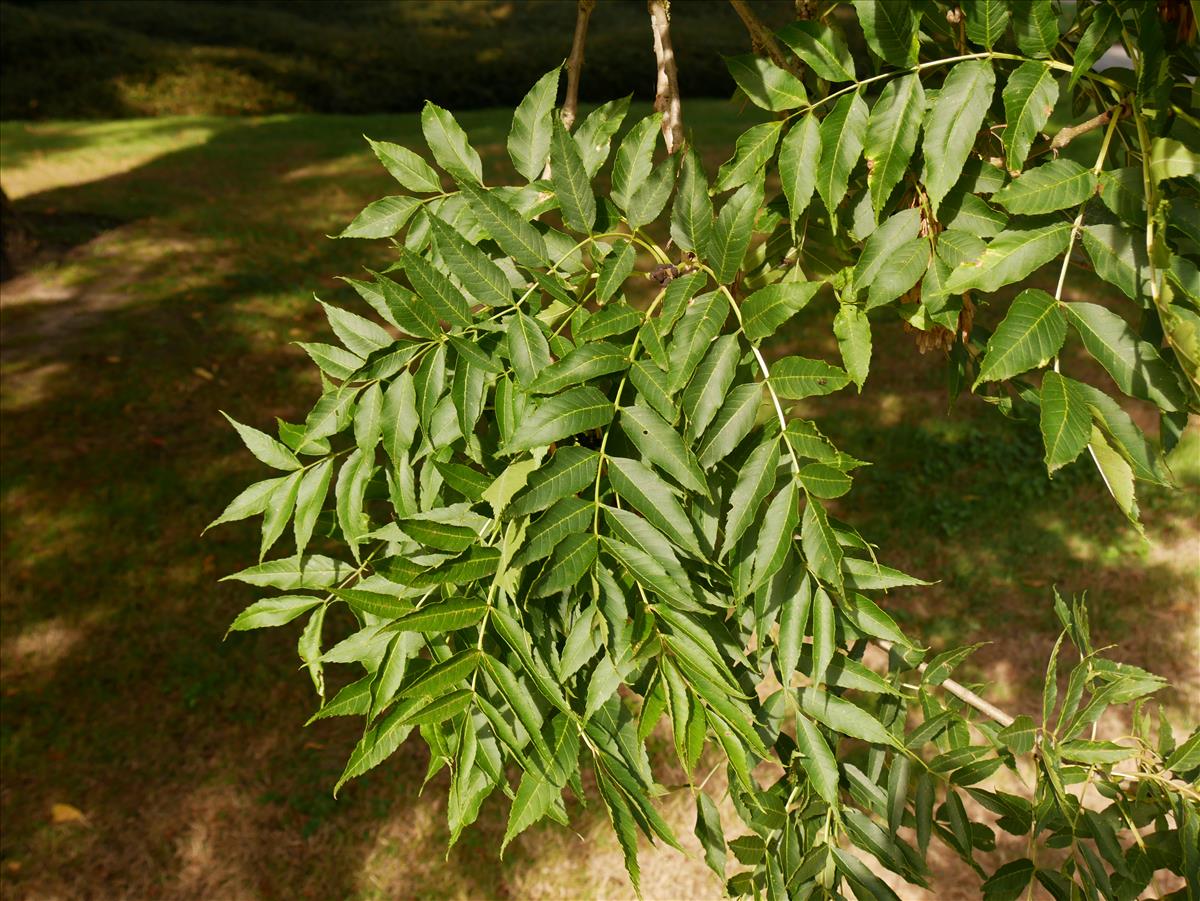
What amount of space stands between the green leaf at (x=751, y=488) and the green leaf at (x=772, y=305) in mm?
177

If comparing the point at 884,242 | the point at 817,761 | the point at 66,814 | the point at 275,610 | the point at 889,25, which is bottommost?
the point at 66,814

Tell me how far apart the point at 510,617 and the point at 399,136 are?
39.5 feet

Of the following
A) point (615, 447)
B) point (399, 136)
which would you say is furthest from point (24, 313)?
point (615, 447)

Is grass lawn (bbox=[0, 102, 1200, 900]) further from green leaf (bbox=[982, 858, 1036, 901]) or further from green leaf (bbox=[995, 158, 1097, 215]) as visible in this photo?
green leaf (bbox=[995, 158, 1097, 215])

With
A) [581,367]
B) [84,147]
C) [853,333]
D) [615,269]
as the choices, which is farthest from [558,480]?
[84,147]

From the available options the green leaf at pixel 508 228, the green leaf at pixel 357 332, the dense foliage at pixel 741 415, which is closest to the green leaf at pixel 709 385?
the dense foliage at pixel 741 415

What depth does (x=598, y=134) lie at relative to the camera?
1703mm

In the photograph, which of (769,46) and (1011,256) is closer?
(1011,256)

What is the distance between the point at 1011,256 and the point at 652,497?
24.1 inches

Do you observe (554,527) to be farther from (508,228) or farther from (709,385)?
(508,228)

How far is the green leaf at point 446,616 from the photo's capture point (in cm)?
127

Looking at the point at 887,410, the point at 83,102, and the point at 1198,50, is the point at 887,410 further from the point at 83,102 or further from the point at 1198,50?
the point at 83,102

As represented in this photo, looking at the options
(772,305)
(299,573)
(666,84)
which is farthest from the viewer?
(666,84)

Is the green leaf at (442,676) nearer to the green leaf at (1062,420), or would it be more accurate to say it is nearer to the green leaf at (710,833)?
the green leaf at (710,833)
